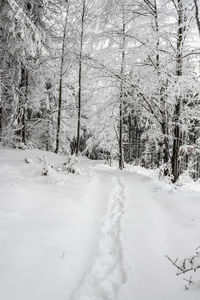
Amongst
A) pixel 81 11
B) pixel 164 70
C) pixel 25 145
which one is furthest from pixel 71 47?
pixel 164 70

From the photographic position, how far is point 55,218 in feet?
17.2

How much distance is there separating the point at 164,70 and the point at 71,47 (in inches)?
292

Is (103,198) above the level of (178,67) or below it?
below

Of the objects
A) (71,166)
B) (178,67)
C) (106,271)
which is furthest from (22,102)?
(106,271)

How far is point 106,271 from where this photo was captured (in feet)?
12.4

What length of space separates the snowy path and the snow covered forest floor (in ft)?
0.04

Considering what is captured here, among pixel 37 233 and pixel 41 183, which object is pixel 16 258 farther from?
pixel 41 183

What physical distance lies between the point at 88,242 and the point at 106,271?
3.52 feet

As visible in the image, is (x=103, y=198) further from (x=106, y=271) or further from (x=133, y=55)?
(x=133, y=55)

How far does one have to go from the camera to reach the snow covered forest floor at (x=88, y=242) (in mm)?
3275

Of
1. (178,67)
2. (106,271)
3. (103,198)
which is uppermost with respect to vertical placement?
(178,67)

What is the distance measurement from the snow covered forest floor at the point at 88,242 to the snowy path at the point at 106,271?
12 millimetres

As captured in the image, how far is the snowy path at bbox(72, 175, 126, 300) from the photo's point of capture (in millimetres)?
3240

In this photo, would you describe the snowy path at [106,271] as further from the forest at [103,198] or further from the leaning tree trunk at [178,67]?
the leaning tree trunk at [178,67]
